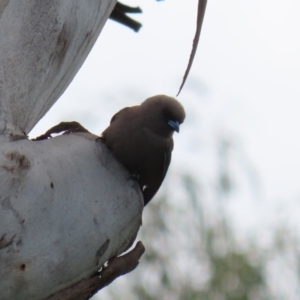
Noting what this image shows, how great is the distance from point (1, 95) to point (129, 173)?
346 mm

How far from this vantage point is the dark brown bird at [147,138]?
1.82 metres

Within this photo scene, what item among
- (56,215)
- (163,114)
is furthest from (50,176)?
(163,114)

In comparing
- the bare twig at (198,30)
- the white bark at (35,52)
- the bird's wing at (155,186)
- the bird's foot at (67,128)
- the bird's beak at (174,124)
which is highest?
the bare twig at (198,30)

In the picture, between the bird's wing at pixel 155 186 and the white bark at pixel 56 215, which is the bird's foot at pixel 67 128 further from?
the bird's wing at pixel 155 186

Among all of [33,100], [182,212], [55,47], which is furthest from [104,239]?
[182,212]

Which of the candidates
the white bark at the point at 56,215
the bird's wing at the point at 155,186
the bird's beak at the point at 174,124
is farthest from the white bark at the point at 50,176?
the bird's beak at the point at 174,124

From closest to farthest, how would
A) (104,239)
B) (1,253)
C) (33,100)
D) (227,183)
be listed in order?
(1,253) → (104,239) → (33,100) → (227,183)

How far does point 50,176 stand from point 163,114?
2.82 feet

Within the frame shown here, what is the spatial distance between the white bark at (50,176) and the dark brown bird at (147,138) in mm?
56

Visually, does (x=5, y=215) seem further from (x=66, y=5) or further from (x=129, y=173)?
(x=66, y=5)

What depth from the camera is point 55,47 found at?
1.75 meters

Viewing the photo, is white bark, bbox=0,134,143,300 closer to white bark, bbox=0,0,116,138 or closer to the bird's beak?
white bark, bbox=0,0,116,138

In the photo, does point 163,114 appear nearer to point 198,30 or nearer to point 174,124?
point 174,124

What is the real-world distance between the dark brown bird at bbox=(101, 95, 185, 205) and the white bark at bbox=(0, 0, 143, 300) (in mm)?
56
